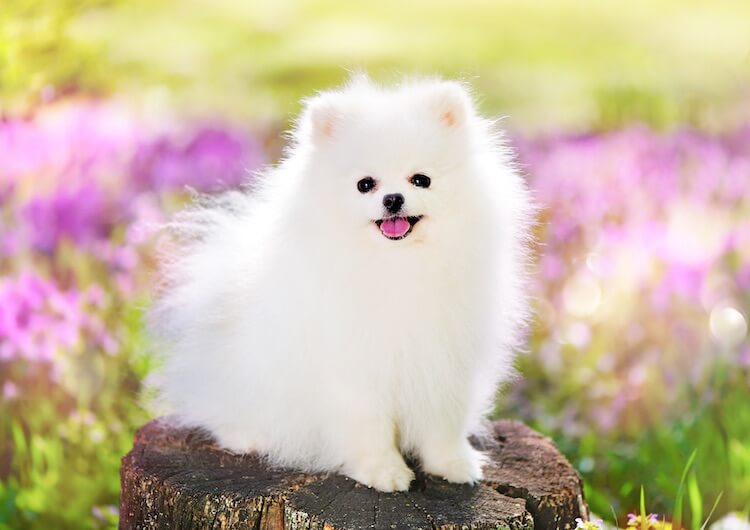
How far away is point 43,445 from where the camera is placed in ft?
13.6

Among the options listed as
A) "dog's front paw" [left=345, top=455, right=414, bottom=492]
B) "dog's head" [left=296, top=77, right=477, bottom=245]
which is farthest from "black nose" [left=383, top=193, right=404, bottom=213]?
"dog's front paw" [left=345, top=455, right=414, bottom=492]

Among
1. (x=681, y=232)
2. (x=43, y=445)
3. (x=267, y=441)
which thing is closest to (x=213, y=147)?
(x=43, y=445)

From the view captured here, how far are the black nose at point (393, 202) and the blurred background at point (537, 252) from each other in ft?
2.36

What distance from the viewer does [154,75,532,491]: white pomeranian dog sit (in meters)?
2.52

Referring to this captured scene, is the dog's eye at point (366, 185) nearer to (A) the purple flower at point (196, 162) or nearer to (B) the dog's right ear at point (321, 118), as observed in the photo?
(B) the dog's right ear at point (321, 118)

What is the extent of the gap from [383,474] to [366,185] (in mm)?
796

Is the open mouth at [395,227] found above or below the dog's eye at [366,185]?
below

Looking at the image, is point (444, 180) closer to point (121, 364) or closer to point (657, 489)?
point (657, 489)

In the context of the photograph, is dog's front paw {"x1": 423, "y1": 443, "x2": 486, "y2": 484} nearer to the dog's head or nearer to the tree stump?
the tree stump

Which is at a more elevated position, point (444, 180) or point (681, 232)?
point (444, 180)

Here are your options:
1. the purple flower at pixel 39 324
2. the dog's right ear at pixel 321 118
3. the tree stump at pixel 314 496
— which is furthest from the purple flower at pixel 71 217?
the dog's right ear at pixel 321 118

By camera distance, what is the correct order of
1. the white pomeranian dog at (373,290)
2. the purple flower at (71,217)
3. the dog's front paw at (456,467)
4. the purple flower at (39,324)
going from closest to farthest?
the white pomeranian dog at (373,290)
the dog's front paw at (456,467)
the purple flower at (39,324)
the purple flower at (71,217)

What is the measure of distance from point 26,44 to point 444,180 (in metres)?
3.22

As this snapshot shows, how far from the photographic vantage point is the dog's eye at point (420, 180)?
248 cm
